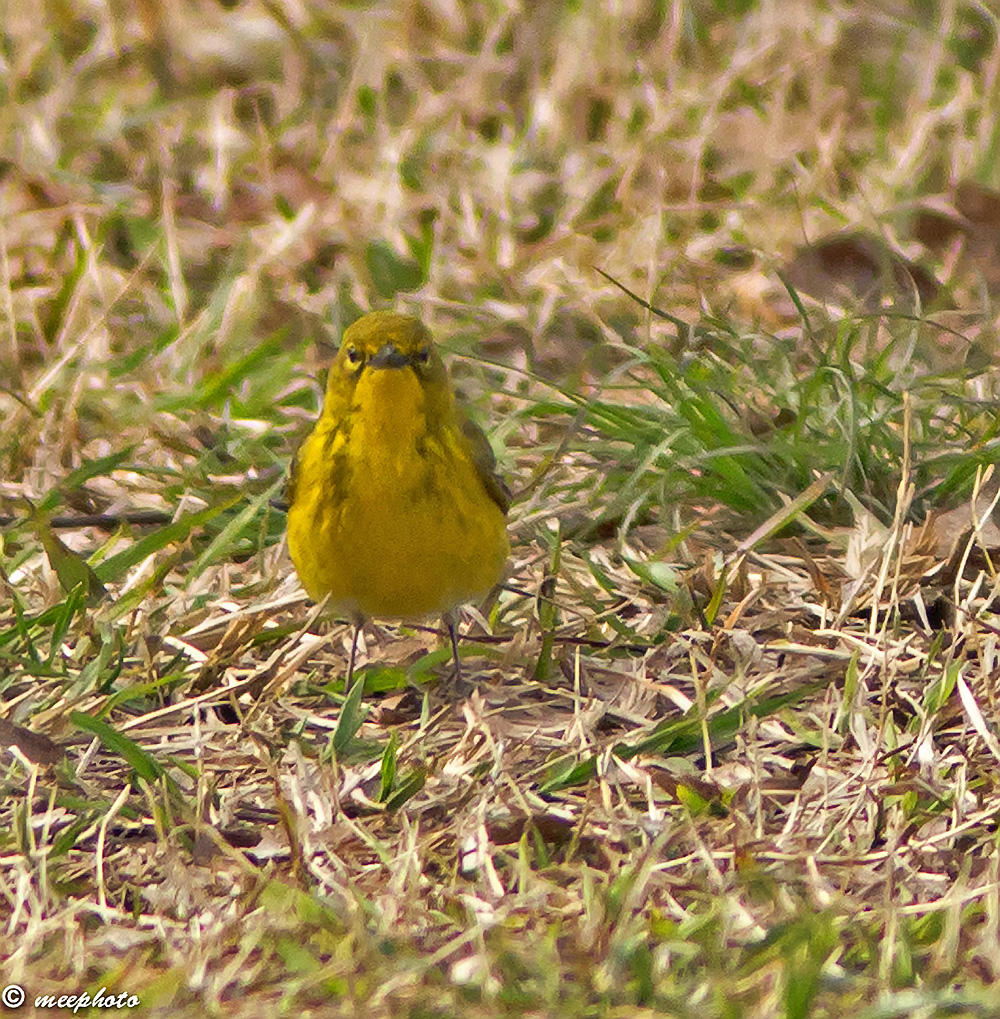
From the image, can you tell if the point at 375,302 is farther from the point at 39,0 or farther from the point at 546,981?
the point at 546,981

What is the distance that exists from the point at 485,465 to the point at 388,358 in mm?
394

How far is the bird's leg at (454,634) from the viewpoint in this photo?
408cm

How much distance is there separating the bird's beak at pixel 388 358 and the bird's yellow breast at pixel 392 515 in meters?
0.02

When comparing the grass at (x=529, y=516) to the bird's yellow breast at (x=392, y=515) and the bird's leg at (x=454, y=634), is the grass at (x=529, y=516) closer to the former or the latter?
the bird's leg at (x=454, y=634)

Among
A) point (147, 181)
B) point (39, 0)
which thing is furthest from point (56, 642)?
point (39, 0)

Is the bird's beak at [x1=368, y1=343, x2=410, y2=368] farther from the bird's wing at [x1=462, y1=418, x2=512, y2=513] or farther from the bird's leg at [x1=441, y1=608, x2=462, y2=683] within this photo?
the bird's leg at [x1=441, y1=608, x2=462, y2=683]

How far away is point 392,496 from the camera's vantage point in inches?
155

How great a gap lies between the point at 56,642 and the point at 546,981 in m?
1.68

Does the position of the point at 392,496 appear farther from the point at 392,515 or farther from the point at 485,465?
the point at 485,465

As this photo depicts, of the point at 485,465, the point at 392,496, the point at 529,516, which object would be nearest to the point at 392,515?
the point at 392,496

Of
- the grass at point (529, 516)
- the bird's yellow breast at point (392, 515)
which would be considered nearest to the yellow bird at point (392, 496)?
the bird's yellow breast at point (392, 515)

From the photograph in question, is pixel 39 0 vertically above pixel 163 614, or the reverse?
pixel 39 0

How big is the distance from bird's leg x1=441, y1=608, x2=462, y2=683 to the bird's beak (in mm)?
630

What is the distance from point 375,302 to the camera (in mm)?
6035
